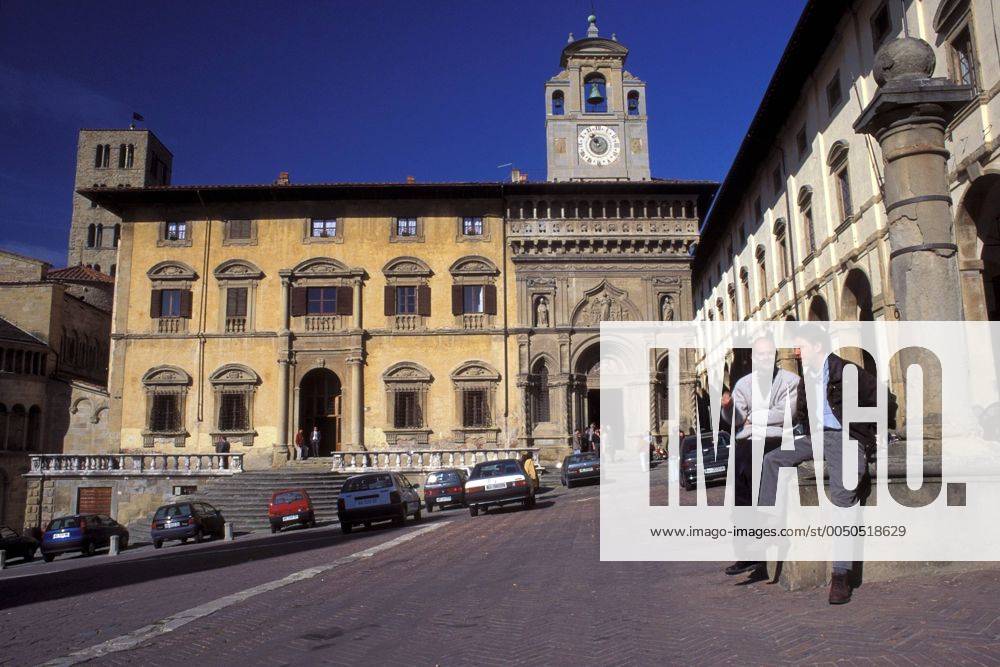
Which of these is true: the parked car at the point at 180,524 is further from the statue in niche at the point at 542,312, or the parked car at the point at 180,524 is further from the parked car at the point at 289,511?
the statue in niche at the point at 542,312

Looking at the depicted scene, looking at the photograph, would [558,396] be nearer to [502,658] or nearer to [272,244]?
[272,244]

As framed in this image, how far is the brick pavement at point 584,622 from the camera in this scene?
5.10 metres

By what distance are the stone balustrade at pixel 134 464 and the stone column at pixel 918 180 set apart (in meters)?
29.4

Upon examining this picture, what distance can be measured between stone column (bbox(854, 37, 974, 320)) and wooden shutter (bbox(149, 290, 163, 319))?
Result: 33931mm

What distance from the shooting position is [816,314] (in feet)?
86.8

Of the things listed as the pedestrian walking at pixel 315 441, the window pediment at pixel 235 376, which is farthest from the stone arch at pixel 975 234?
the window pediment at pixel 235 376

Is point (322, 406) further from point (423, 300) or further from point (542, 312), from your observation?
point (542, 312)

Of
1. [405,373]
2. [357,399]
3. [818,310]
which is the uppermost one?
[818,310]

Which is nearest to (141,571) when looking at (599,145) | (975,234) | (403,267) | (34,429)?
(975,234)

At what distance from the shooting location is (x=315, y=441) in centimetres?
3462

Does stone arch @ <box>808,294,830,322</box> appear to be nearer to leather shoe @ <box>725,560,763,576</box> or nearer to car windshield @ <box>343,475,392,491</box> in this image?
car windshield @ <box>343,475,392,491</box>

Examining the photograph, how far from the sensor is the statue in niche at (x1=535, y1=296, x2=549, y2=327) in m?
35.4

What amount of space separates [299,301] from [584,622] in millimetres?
31122

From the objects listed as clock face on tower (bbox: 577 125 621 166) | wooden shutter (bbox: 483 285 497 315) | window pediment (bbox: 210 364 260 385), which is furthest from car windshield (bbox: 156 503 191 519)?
clock face on tower (bbox: 577 125 621 166)
